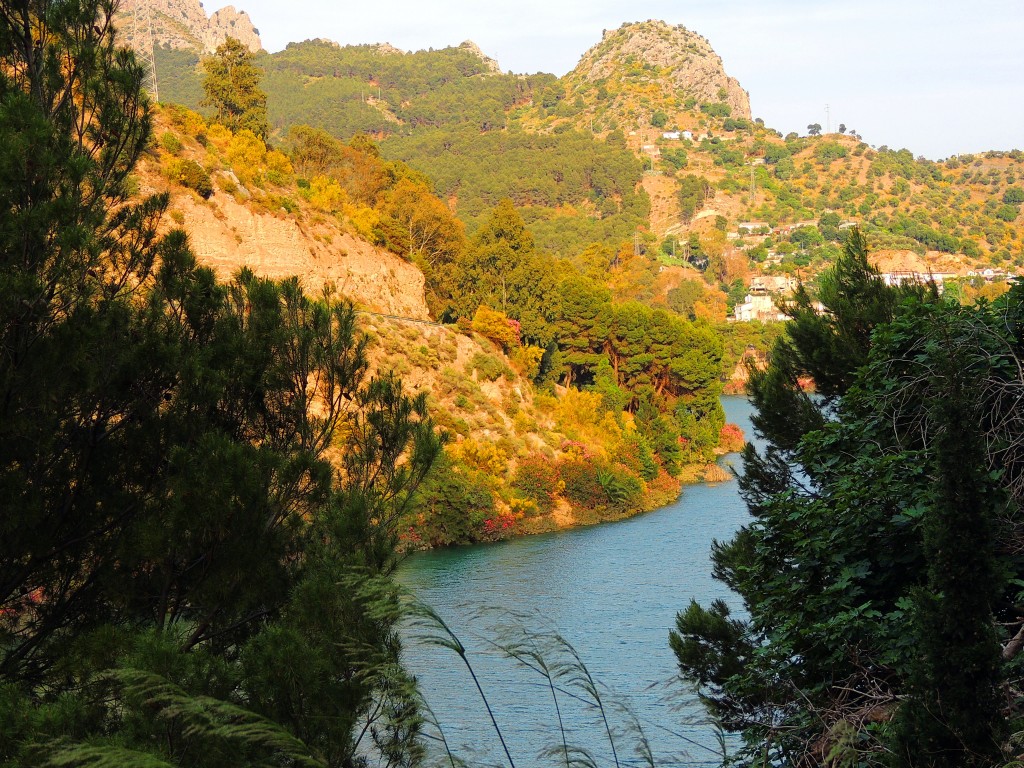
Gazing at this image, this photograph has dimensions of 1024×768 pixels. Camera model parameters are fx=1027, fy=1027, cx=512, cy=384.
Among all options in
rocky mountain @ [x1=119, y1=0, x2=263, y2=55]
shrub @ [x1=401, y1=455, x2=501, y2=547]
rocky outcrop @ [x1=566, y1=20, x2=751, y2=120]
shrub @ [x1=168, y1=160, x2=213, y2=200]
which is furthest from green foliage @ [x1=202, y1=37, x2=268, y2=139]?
rocky outcrop @ [x1=566, y1=20, x2=751, y2=120]

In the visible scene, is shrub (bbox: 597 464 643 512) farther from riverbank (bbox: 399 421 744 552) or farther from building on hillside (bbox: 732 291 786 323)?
building on hillside (bbox: 732 291 786 323)

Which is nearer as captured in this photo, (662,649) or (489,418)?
(662,649)

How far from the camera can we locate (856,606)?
7242 millimetres

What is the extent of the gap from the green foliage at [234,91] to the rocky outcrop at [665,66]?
457ft

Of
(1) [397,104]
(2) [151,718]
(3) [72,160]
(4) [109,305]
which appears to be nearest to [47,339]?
(4) [109,305]

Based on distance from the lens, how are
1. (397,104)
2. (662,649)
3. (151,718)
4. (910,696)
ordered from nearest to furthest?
(151,718) → (910,696) → (662,649) → (397,104)

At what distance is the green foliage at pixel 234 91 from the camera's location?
4250cm

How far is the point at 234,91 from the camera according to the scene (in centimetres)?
4294

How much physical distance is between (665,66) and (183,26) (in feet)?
269

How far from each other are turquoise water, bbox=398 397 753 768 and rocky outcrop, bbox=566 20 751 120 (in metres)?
150

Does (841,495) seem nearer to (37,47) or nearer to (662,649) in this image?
(37,47)

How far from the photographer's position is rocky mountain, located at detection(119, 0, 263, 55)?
481 ft

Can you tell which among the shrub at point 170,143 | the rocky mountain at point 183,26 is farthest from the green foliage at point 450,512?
the rocky mountain at point 183,26

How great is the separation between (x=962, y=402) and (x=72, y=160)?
563 cm
